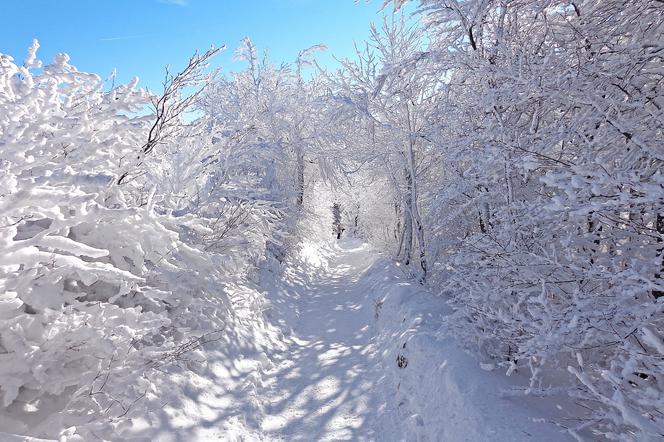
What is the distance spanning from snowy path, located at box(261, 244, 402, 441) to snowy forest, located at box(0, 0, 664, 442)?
0.15 feet

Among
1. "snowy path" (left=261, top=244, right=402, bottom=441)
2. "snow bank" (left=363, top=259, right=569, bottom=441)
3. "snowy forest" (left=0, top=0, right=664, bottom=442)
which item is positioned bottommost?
"snowy path" (left=261, top=244, right=402, bottom=441)

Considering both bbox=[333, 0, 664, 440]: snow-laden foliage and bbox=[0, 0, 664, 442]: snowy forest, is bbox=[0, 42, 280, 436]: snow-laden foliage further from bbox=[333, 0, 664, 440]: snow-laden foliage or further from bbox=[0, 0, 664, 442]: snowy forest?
bbox=[333, 0, 664, 440]: snow-laden foliage

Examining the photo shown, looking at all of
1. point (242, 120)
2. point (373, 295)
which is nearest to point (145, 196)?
point (242, 120)

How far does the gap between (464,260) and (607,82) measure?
2.60 m

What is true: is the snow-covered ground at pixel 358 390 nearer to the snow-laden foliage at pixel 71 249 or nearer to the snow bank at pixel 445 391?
the snow bank at pixel 445 391

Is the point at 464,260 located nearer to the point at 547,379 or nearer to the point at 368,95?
the point at 547,379

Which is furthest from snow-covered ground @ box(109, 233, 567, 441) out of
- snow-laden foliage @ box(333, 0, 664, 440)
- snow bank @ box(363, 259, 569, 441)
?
snow-laden foliage @ box(333, 0, 664, 440)

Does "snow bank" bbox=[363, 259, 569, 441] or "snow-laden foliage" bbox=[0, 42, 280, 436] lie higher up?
"snow-laden foliage" bbox=[0, 42, 280, 436]

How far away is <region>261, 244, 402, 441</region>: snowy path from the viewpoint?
4.78 m

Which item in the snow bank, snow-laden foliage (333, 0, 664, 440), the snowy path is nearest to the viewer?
snow-laden foliage (333, 0, 664, 440)

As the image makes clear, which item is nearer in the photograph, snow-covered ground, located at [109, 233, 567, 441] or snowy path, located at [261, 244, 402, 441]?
snow-covered ground, located at [109, 233, 567, 441]

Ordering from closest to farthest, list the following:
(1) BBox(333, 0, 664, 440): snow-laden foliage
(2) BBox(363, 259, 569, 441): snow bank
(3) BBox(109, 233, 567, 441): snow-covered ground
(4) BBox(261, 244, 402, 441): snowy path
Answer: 1. (1) BBox(333, 0, 664, 440): snow-laden foliage
2. (2) BBox(363, 259, 569, 441): snow bank
3. (3) BBox(109, 233, 567, 441): snow-covered ground
4. (4) BBox(261, 244, 402, 441): snowy path

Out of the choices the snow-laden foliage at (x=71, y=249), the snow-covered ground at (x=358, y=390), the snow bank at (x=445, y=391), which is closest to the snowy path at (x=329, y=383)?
the snow-covered ground at (x=358, y=390)

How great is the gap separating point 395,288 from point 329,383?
12.6 ft
